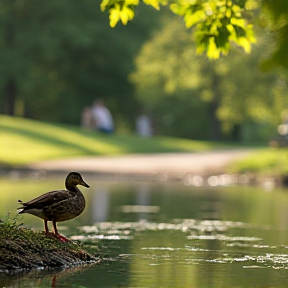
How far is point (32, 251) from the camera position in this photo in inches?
502

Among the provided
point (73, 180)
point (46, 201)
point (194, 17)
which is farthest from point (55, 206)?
point (194, 17)

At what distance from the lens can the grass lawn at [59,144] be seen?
41.2m

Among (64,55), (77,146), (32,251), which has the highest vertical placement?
(64,55)

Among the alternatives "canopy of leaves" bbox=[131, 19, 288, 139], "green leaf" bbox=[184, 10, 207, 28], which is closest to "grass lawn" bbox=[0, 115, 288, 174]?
"canopy of leaves" bbox=[131, 19, 288, 139]

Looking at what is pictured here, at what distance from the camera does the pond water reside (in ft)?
40.0

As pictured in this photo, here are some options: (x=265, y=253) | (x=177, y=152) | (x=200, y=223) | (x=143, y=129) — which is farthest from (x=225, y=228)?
(x=143, y=129)

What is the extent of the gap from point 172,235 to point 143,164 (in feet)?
65.2

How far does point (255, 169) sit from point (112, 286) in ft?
78.7

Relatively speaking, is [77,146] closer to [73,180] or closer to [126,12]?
[73,180]

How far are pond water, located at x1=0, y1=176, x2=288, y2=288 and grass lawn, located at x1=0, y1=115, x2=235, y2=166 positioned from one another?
31.8 feet

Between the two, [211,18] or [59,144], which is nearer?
[211,18]

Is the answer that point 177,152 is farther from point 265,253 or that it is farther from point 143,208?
point 265,253

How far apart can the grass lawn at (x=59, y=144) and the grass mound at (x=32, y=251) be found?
80.6 ft

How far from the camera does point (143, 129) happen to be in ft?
238
